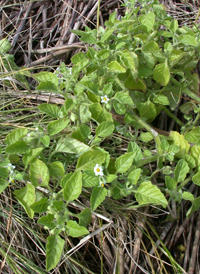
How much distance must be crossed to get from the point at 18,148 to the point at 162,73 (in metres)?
0.82

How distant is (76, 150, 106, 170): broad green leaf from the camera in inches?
44.2

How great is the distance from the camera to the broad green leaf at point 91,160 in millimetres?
1122

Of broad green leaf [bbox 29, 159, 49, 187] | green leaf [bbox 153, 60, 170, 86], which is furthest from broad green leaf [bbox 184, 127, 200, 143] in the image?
broad green leaf [bbox 29, 159, 49, 187]

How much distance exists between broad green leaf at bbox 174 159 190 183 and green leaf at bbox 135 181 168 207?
0.21m

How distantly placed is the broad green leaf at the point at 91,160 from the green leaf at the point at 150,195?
21cm

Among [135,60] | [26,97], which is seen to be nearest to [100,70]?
[135,60]

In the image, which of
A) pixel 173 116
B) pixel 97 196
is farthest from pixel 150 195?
pixel 173 116

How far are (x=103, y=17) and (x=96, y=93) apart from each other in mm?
1176

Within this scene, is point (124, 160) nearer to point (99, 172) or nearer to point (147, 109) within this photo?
point (99, 172)

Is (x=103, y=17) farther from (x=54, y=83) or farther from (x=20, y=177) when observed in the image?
(x=20, y=177)

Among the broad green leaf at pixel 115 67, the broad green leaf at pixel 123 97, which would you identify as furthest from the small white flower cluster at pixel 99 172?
the broad green leaf at pixel 115 67

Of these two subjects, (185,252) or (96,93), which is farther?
(185,252)

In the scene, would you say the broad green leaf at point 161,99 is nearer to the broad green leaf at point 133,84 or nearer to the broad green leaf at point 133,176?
the broad green leaf at point 133,84

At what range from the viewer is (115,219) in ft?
4.71
